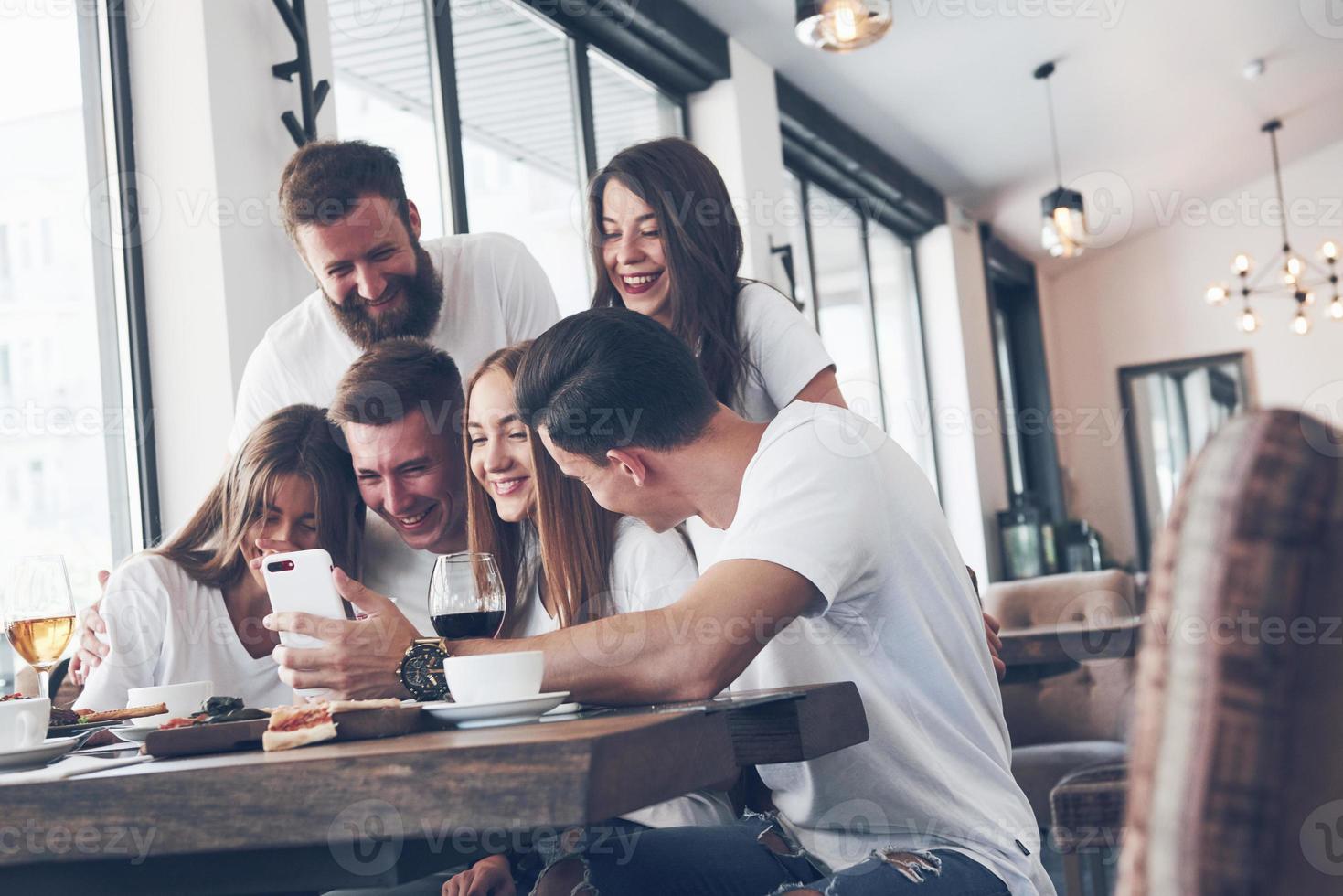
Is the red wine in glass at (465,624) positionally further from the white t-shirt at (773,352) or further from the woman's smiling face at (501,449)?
the white t-shirt at (773,352)

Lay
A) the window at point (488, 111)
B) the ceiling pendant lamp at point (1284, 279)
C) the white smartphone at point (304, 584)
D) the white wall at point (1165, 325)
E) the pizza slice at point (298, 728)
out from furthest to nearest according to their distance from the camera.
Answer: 1. the white wall at point (1165, 325)
2. the ceiling pendant lamp at point (1284, 279)
3. the window at point (488, 111)
4. the white smartphone at point (304, 584)
5. the pizza slice at point (298, 728)

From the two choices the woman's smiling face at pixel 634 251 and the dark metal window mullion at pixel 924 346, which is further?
the dark metal window mullion at pixel 924 346

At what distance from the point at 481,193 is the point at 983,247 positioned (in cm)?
610

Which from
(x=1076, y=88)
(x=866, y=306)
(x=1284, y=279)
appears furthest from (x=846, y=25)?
(x=1284, y=279)

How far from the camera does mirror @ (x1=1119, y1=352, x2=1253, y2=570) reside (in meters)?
10.9

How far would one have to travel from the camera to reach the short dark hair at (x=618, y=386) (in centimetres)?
160

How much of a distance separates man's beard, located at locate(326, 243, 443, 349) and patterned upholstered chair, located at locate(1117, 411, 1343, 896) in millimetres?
2161

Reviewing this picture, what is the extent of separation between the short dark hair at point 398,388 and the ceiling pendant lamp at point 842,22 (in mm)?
2176

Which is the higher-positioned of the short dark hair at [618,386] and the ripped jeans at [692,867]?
the short dark hair at [618,386]

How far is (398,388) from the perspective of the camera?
230 cm

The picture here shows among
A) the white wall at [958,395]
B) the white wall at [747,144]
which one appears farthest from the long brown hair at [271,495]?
the white wall at [958,395]

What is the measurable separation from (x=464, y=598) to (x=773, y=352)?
1.19 metres

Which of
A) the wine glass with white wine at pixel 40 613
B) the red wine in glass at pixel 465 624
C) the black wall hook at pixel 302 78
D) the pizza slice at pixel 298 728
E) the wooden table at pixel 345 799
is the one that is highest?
the black wall hook at pixel 302 78

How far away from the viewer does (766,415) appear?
2.66m
